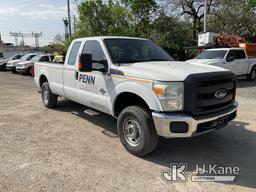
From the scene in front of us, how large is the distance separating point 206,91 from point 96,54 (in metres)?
2.40

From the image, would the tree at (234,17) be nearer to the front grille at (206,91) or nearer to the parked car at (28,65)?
the parked car at (28,65)

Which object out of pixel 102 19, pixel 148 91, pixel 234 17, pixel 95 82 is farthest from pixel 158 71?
pixel 234 17

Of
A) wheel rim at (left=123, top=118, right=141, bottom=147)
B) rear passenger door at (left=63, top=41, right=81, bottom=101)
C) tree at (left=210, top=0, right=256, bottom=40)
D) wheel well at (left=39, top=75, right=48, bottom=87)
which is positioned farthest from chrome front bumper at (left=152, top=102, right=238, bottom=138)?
tree at (left=210, top=0, right=256, bottom=40)

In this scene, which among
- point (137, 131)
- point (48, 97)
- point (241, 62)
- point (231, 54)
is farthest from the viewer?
point (241, 62)

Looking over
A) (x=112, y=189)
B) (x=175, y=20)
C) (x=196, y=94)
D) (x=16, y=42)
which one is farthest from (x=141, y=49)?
(x=16, y=42)

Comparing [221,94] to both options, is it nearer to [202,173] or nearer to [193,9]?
[202,173]

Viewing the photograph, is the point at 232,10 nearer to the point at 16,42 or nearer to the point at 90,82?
the point at 90,82

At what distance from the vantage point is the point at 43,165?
424cm

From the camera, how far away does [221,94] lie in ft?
14.4

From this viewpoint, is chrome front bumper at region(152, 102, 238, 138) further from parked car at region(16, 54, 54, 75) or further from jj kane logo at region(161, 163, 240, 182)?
parked car at region(16, 54, 54, 75)

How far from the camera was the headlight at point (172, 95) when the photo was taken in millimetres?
3941

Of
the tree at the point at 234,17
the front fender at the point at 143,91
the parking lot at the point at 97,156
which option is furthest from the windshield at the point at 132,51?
the tree at the point at 234,17

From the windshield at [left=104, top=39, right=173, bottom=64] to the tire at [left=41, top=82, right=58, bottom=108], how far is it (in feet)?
10.1

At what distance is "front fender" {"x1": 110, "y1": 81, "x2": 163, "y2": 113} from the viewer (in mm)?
4074
